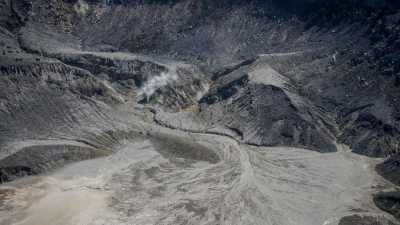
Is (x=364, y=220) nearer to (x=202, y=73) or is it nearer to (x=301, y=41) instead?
(x=202, y=73)

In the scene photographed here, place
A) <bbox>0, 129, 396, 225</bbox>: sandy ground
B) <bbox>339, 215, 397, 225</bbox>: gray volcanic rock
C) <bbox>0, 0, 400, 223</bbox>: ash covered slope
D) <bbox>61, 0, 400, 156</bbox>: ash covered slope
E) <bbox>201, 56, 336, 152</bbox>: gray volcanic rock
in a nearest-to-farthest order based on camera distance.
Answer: <bbox>339, 215, 397, 225</bbox>: gray volcanic rock
<bbox>0, 129, 396, 225</bbox>: sandy ground
<bbox>0, 0, 400, 223</bbox>: ash covered slope
<bbox>201, 56, 336, 152</bbox>: gray volcanic rock
<bbox>61, 0, 400, 156</bbox>: ash covered slope

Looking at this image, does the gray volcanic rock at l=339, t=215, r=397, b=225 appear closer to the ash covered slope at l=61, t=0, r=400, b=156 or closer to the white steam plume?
the ash covered slope at l=61, t=0, r=400, b=156

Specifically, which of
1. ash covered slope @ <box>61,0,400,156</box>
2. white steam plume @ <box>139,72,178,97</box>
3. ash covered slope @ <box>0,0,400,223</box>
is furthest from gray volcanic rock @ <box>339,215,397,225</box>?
white steam plume @ <box>139,72,178,97</box>

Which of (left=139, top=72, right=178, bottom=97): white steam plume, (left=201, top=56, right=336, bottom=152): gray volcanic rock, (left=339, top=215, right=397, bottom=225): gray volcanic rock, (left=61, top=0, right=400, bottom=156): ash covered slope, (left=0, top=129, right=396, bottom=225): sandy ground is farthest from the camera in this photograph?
(left=139, top=72, right=178, bottom=97): white steam plume

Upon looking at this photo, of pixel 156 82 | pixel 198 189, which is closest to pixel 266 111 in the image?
pixel 156 82

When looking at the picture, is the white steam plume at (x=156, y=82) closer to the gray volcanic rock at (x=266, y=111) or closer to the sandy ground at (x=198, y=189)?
the gray volcanic rock at (x=266, y=111)

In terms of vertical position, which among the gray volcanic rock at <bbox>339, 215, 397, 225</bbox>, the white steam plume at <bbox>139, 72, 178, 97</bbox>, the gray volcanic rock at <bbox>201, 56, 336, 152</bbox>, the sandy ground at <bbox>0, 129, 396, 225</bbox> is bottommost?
the gray volcanic rock at <bbox>339, 215, 397, 225</bbox>

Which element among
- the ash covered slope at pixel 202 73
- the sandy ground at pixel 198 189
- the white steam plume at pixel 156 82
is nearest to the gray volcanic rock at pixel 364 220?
the sandy ground at pixel 198 189

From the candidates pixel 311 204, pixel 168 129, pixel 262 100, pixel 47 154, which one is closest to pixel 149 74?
pixel 168 129

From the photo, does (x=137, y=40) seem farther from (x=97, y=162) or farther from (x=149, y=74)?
(x=97, y=162)
